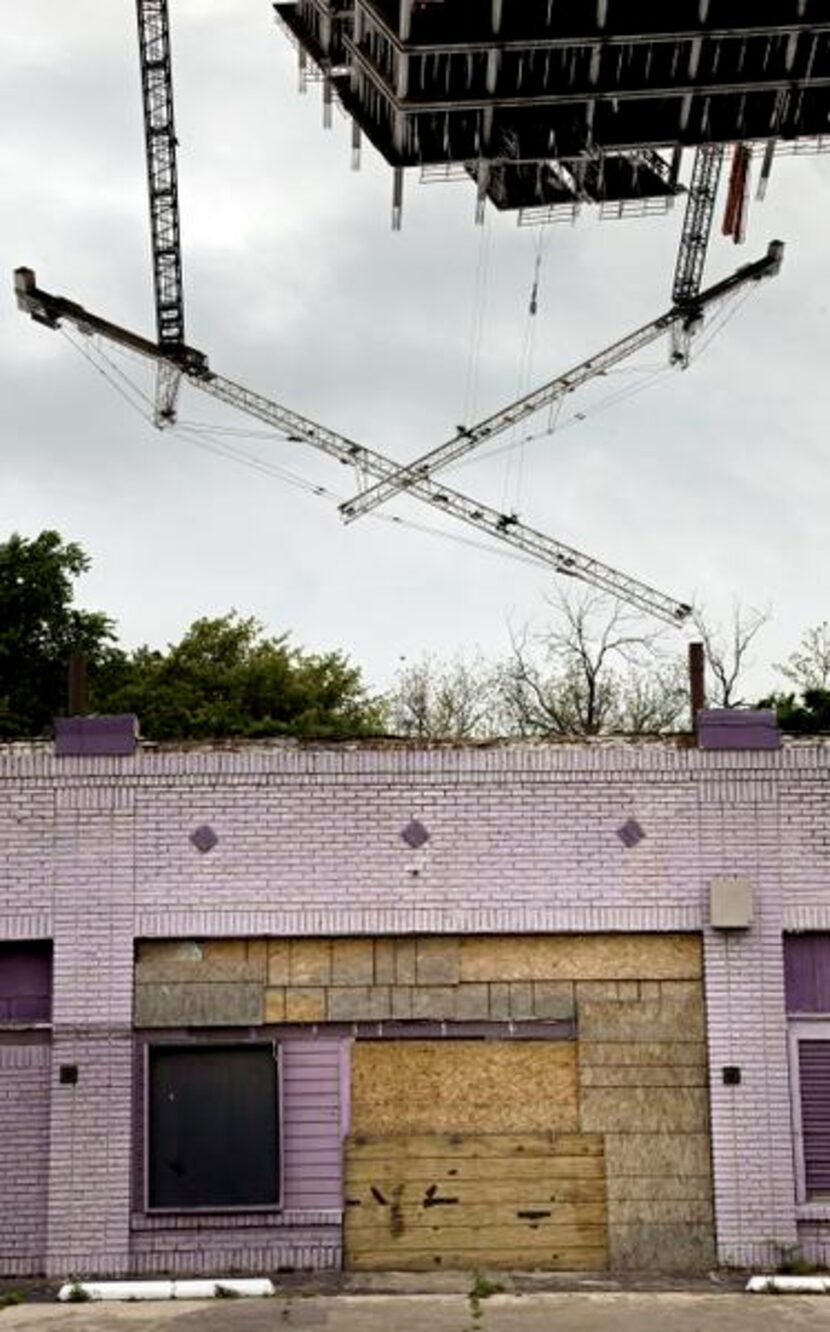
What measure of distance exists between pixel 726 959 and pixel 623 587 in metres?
62.8

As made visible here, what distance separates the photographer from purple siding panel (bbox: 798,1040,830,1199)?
49.0ft

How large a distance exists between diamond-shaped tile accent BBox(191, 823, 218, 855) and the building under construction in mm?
30034

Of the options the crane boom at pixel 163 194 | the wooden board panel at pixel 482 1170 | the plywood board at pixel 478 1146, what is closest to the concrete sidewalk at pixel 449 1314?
the wooden board panel at pixel 482 1170

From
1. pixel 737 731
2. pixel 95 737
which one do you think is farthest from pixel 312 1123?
pixel 737 731

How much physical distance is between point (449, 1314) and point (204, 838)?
15.2 feet

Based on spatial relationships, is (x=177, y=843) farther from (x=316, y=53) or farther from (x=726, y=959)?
(x=316, y=53)

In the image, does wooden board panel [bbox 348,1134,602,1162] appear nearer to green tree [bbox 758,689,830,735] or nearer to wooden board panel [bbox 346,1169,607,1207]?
wooden board panel [bbox 346,1169,607,1207]

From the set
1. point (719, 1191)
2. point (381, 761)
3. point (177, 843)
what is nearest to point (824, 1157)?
point (719, 1191)

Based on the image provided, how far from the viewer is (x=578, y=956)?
15.3 metres

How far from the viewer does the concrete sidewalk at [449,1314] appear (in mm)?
12641

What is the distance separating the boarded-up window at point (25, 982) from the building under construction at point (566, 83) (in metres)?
30.8

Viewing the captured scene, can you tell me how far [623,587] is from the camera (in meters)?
77.3

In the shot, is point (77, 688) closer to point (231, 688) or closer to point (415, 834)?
point (415, 834)

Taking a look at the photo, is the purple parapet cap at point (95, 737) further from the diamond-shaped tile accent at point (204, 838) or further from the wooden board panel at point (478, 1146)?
the wooden board panel at point (478, 1146)
